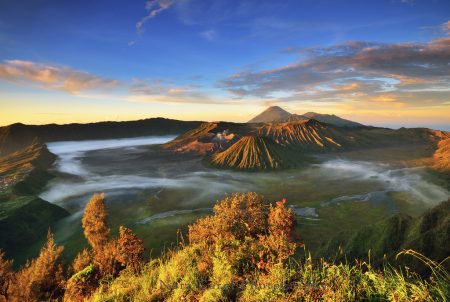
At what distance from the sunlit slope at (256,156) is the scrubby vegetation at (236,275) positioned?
15428 cm

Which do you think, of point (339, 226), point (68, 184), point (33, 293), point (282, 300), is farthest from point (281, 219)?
point (68, 184)

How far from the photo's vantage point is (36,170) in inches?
5492

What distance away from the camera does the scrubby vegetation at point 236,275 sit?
6105mm

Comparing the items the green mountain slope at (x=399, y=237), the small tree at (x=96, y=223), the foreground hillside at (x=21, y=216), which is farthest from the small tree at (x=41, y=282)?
the foreground hillside at (x=21, y=216)

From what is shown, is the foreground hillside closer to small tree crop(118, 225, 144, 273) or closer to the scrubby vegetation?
the scrubby vegetation

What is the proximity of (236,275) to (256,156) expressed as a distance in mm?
168469

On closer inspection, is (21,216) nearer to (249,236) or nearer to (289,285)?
(249,236)

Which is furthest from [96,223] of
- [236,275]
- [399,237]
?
[236,275]

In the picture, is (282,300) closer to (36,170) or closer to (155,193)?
(155,193)

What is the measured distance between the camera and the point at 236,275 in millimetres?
8156

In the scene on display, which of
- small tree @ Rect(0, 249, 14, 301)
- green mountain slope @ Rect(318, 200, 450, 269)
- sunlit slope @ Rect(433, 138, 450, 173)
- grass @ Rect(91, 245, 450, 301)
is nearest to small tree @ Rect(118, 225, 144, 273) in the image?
grass @ Rect(91, 245, 450, 301)

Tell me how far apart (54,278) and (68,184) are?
138m

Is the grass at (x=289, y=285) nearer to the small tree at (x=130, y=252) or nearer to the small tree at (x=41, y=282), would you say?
the small tree at (x=130, y=252)

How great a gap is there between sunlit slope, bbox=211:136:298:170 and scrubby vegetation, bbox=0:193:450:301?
154276 mm
